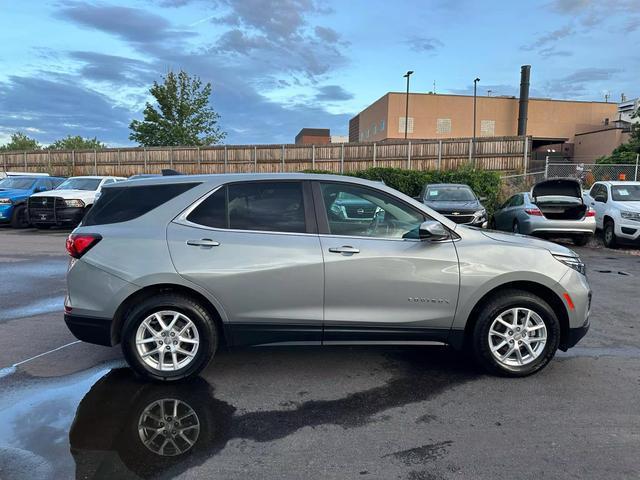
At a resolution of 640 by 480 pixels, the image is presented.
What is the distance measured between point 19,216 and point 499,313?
17075mm

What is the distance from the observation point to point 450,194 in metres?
13.8

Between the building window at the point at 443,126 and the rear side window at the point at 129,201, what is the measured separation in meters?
52.1

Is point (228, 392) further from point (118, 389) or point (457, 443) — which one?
point (457, 443)

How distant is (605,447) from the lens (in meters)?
3.17

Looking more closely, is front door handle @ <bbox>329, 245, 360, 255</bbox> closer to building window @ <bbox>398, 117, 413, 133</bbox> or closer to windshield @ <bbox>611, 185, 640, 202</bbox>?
windshield @ <bbox>611, 185, 640, 202</bbox>

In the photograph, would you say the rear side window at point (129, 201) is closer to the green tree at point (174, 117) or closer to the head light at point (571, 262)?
the head light at point (571, 262)

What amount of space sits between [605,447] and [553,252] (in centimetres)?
167

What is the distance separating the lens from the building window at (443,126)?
53.0 m

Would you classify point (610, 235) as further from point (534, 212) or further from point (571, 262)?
point (571, 262)

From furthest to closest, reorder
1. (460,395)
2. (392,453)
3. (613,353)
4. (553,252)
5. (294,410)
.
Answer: (613,353)
(553,252)
(460,395)
(294,410)
(392,453)

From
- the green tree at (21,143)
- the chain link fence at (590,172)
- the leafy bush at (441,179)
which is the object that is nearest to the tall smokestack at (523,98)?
the chain link fence at (590,172)

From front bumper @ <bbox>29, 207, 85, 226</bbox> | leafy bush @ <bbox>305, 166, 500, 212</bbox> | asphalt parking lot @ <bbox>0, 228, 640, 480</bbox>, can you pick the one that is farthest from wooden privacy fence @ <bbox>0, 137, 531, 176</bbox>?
asphalt parking lot @ <bbox>0, 228, 640, 480</bbox>

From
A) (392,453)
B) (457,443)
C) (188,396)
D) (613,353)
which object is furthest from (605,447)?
(188,396)

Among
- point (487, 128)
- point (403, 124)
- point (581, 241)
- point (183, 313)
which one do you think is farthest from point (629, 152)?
point (183, 313)
